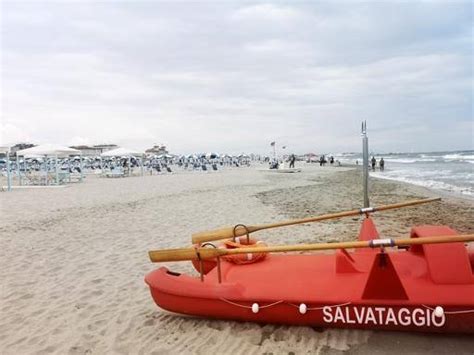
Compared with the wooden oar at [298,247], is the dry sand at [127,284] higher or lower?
lower

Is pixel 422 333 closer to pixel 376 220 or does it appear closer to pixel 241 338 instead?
pixel 241 338

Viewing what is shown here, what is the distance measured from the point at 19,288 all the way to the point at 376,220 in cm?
735

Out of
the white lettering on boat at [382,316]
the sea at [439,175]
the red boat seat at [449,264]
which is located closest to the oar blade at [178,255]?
the white lettering on boat at [382,316]

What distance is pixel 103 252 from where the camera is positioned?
263 inches

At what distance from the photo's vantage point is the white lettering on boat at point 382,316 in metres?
3.17

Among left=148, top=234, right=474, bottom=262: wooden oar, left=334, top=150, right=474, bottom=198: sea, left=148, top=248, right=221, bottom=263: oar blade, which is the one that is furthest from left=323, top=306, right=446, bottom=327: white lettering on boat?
left=334, top=150, right=474, bottom=198: sea

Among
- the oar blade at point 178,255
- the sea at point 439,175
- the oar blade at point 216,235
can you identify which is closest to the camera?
the oar blade at point 178,255

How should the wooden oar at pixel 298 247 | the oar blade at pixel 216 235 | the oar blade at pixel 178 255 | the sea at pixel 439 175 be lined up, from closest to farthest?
the wooden oar at pixel 298 247 → the oar blade at pixel 178 255 → the oar blade at pixel 216 235 → the sea at pixel 439 175

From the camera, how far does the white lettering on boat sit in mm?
3168

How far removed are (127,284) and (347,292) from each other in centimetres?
279

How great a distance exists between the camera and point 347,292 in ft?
11.3

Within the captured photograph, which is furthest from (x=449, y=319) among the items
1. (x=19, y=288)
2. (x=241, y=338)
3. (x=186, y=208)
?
(x=186, y=208)

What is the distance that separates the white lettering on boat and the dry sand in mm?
176

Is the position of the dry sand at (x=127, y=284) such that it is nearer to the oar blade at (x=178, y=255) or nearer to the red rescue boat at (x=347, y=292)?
the red rescue boat at (x=347, y=292)
